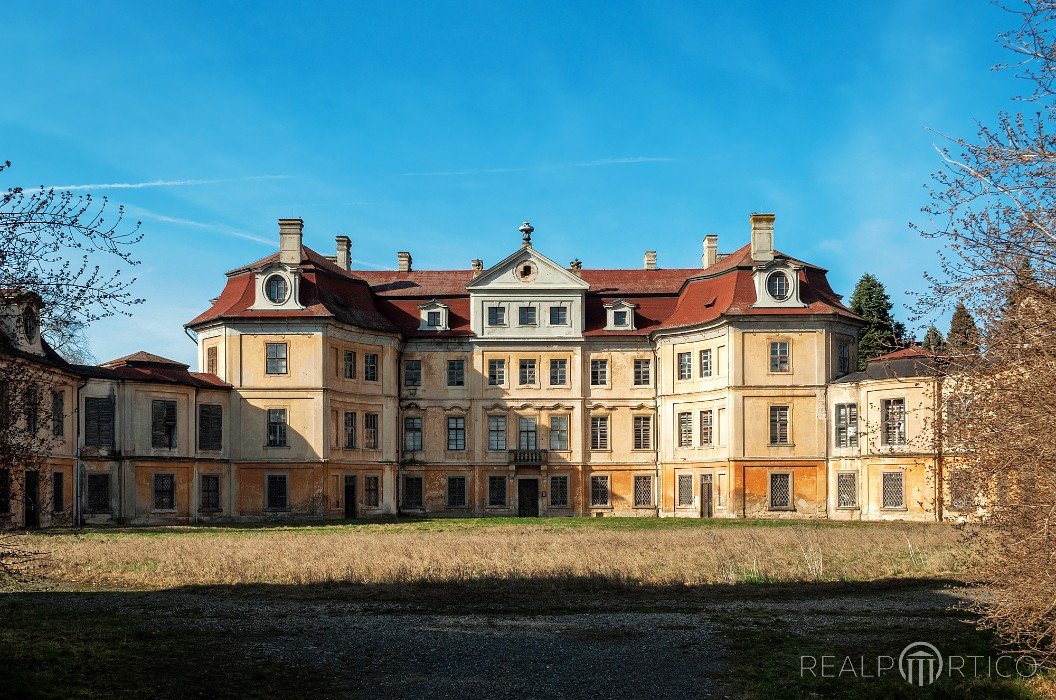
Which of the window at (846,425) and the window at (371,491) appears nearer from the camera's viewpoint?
the window at (846,425)

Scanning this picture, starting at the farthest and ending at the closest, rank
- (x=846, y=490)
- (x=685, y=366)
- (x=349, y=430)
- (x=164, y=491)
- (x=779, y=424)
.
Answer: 1. (x=685, y=366)
2. (x=349, y=430)
3. (x=779, y=424)
4. (x=846, y=490)
5. (x=164, y=491)

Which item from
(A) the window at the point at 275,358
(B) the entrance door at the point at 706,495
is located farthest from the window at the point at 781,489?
(A) the window at the point at 275,358

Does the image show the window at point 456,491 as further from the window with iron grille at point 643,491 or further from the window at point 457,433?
the window with iron grille at point 643,491

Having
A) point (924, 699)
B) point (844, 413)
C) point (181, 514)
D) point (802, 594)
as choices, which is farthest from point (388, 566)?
point (844, 413)

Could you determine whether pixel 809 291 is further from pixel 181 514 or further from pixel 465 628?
pixel 465 628

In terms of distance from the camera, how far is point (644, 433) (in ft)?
166

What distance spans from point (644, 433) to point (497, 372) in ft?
25.0

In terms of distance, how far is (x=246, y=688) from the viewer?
11.6m

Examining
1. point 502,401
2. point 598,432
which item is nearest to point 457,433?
point 502,401

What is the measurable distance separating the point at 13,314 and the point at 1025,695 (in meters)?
10.7

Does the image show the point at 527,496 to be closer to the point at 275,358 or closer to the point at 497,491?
the point at 497,491

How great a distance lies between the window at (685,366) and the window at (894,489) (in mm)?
9965

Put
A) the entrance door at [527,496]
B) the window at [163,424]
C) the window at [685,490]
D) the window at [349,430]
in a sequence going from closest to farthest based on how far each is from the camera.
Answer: the window at [163,424] < the window at [349,430] < the window at [685,490] < the entrance door at [527,496]

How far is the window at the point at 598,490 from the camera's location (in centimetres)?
5038
